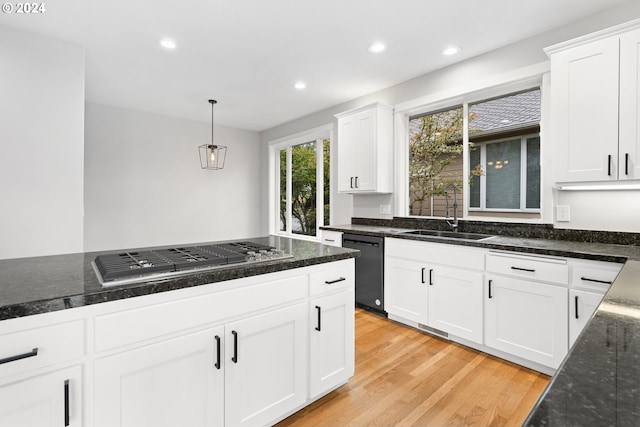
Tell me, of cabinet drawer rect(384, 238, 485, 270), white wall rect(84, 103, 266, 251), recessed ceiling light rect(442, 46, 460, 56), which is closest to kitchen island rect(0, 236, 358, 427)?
cabinet drawer rect(384, 238, 485, 270)

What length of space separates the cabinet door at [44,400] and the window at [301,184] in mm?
4100

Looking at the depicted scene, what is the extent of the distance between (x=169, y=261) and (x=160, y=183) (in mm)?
4128

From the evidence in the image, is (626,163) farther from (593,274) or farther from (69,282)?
(69,282)

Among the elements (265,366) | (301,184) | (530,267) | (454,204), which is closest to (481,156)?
(454,204)

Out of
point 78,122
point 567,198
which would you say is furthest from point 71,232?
point 567,198

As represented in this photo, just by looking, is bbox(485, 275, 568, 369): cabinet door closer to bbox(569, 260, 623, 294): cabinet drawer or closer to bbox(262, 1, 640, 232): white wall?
bbox(569, 260, 623, 294): cabinet drawer

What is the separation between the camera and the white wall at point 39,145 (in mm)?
2527

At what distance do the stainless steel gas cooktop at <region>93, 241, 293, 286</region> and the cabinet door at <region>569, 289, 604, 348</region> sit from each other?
1.82m

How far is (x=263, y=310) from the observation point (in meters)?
1.56

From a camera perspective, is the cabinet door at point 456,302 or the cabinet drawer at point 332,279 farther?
the cabinet door at point 456,302

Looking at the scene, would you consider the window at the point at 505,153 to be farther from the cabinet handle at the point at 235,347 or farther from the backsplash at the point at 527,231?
the cabinet handle at the point at 235,347

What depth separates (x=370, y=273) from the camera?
3.35 m

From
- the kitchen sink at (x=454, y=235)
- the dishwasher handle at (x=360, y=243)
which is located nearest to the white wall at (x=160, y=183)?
the dishwasher handle at (x=360, y=243)

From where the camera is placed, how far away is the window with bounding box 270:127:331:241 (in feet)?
16.7
